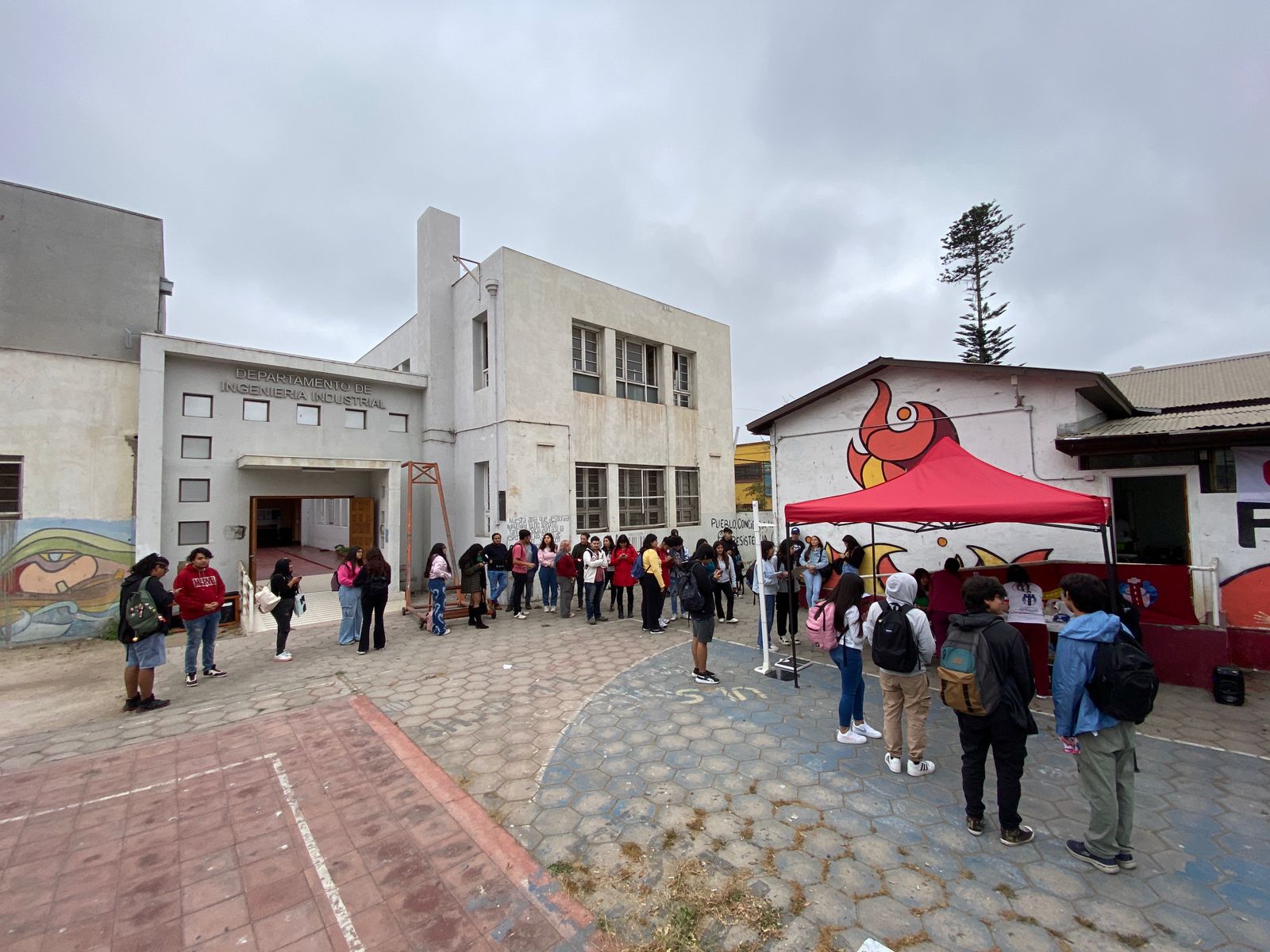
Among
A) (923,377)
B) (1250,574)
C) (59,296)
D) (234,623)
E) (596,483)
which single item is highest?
(59,296)

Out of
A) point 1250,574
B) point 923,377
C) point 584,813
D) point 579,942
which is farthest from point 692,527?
point 579,942

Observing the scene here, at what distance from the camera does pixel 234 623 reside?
11359mm

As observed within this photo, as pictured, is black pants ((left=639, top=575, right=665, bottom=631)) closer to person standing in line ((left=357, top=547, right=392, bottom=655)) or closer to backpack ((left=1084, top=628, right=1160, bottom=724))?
person standing in line ((left=357, top=547, right=392, bottom=655))

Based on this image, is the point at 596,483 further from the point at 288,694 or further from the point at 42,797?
the point at 42,797

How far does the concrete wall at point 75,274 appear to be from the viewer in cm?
1023

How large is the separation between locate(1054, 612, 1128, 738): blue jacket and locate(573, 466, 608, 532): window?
10.8m

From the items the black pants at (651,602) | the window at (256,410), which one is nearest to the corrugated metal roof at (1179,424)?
the black pants at (651,602)

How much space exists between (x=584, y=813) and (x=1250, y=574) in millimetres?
8437

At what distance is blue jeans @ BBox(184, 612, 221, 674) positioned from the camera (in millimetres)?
6777

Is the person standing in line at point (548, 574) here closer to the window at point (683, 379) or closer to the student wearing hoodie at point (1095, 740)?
the window at point (683, 379)

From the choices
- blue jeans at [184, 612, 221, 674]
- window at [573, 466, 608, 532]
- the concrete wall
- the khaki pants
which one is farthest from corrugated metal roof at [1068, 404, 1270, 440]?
Answer: the concrete wall

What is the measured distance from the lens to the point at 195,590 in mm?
6656

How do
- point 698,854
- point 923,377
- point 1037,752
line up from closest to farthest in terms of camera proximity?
point 698,854 → point 1037,752 → point 923,377

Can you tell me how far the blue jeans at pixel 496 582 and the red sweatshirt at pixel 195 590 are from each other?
4770mm
